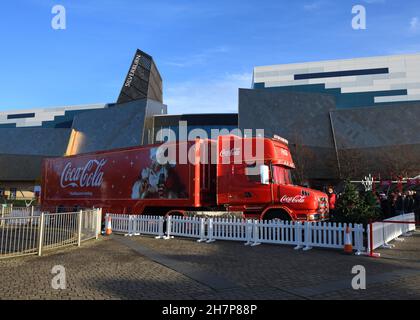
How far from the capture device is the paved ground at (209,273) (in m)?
6.18

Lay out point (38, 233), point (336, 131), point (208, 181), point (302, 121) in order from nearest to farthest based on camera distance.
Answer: point (38, 233) → point (208, 181) → point (336, 131) → point (302, 121)

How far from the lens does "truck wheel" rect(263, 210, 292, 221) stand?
12945 mm

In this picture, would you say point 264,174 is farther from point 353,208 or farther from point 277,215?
point 353,208

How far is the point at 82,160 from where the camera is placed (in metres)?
18.5

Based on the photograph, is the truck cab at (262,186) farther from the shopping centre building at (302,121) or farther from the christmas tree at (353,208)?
the shopping centre building at (302,121)

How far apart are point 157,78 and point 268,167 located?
47.8m

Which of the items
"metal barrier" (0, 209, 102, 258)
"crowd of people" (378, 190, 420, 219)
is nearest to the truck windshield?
"metal barrier" (0, 209, 102, 258)

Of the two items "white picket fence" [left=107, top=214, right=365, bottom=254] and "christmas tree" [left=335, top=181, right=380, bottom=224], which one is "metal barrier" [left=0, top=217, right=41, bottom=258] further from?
"christmas tree" [left=335, top=181, right=380, bottom=224]

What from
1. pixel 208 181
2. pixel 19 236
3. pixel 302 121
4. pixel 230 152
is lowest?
pixel 19 236

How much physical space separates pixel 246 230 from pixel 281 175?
99.0 inches

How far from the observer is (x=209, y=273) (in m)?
7.74

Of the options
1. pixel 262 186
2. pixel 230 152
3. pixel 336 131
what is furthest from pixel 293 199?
pixel 336 131

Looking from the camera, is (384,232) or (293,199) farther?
(293,199)
